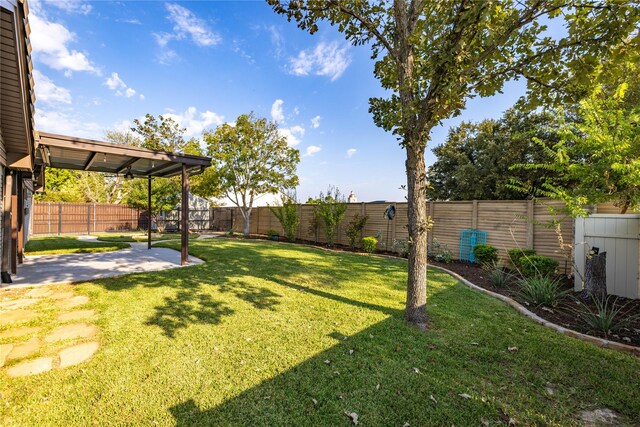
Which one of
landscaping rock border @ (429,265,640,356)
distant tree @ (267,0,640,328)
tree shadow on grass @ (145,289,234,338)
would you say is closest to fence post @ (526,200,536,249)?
landscaping rock border @ (429,265,640,356)

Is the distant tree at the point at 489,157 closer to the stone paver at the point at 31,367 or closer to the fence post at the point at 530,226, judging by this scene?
the fence post at the point at 530,226

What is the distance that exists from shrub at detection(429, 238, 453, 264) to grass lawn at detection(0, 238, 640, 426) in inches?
143

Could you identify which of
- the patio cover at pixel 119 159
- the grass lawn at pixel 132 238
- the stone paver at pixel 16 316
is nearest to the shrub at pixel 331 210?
the patio cover at pixel 119 159

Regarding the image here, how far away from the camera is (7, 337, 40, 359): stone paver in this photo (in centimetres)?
256

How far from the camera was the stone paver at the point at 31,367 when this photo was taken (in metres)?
2.30

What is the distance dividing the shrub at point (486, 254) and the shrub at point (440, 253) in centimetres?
81

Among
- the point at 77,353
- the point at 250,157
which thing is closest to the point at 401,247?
the point at 77,353

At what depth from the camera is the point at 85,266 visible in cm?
602

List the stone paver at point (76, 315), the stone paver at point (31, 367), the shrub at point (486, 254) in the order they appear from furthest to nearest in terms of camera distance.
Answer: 1. the shrub at point (486, 254)
2. the stone paver at point (76, 315)
3. the stone paver at point (31, 367)

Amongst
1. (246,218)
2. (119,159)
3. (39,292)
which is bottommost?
(39,292)

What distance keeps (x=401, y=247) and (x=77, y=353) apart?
326 inches

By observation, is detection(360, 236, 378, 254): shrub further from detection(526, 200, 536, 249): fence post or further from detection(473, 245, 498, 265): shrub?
detection(526, 200, 536, 249): fence post

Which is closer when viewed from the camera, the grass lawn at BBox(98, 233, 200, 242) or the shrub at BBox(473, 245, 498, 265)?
the shrub at BBox(473, 245, 498, 265)

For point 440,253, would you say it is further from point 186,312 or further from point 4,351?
A: point 4,351
